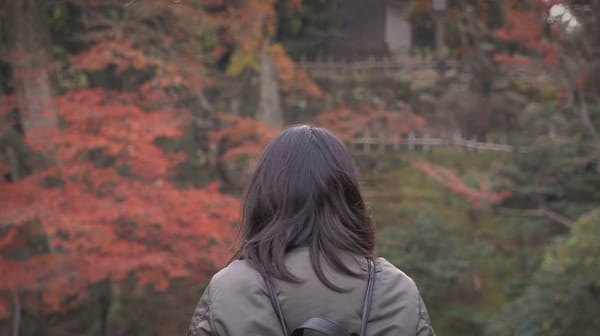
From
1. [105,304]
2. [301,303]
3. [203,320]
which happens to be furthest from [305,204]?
[105,304]

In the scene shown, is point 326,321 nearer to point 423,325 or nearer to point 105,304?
point 423,325

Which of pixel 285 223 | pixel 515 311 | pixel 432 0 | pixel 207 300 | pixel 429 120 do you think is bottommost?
pixel 515 311

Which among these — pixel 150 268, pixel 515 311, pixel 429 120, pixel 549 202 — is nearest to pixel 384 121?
pixel 429 120

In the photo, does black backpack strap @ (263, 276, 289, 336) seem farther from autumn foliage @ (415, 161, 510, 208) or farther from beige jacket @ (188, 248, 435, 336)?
autumn foliage @ (415, 161, 510, 208)

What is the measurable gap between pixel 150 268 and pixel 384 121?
7192 millimetres

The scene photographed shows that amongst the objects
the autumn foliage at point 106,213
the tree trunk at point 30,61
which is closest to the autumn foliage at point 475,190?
the autumn foliage at point 106,213

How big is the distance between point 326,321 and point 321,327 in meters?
0.02

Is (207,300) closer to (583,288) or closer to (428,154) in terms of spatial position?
(583,288)

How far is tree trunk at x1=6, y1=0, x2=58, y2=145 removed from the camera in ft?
25.0

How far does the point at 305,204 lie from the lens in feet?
5.11

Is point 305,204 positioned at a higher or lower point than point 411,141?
higher

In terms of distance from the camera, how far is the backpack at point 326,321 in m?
1.37

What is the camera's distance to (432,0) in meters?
12.8

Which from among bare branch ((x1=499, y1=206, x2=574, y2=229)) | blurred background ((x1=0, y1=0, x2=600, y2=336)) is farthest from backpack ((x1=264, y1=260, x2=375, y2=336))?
bare branch ((x1=499, y1=206, x2=574, y2=229))
